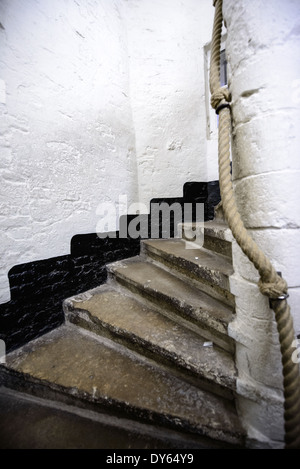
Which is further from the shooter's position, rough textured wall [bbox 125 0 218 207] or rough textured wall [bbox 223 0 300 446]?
rough textured wall [bbox 125 0 218 207]

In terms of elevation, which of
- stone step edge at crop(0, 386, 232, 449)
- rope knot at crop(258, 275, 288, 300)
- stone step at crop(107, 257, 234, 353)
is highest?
rope knot at crop(258, 275, 288, 300)

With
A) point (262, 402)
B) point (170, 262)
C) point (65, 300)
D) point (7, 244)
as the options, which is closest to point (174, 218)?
point (170, 262)

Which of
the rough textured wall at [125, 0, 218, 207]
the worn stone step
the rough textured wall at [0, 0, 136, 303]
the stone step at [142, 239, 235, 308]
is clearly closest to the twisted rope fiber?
the stone step at [142, 239, 235, 308]

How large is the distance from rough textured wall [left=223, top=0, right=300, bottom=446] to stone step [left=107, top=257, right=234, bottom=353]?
0.23 metres

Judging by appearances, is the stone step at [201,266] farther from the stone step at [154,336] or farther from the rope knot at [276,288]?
the rope knot at [276,288]

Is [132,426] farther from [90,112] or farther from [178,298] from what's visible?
[90,112]

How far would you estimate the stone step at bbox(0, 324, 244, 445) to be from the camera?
1.02m

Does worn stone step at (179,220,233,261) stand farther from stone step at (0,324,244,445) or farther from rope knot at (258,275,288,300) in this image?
stone step at (0,324,244,445)

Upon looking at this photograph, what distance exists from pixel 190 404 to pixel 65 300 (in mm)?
1296

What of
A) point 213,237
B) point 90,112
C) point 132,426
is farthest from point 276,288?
point 90,112

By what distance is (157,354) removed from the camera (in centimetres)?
130

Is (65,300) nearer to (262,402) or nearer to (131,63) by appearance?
(262,402)

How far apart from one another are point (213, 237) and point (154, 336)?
2.86ft
